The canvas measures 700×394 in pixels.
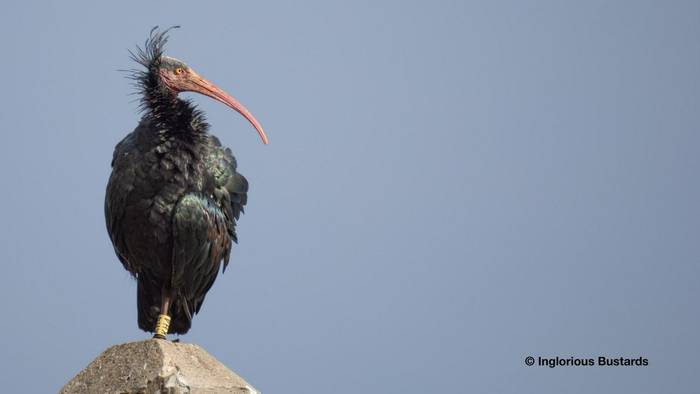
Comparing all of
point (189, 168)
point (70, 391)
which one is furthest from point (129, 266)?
point (70, 391)

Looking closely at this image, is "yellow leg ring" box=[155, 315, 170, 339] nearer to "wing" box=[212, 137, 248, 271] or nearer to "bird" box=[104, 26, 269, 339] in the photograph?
"bird" box=[104, 26, 269, 339]

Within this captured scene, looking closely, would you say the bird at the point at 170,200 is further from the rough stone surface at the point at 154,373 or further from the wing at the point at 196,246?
the rough stone surface at the point at 154,373

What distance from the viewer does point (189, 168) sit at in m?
9.58

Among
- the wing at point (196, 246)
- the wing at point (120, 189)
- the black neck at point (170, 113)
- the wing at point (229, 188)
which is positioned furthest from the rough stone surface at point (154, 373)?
the black neck at point (170, 113)

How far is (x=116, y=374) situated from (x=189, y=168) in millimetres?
2450

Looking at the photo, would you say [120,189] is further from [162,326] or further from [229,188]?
[162,326]

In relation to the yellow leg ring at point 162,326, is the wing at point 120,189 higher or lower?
higher

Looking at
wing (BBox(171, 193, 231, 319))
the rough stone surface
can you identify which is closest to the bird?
wing (BBox(171, 193, 231, 319))

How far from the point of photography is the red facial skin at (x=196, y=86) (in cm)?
1032

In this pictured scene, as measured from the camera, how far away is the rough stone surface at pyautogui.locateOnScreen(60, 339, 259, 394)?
776cm

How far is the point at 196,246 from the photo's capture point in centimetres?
962

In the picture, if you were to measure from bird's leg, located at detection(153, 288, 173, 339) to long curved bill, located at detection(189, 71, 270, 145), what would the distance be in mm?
2095

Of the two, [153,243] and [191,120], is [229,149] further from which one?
[153,243]

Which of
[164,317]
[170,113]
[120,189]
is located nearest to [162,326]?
[164,317]
